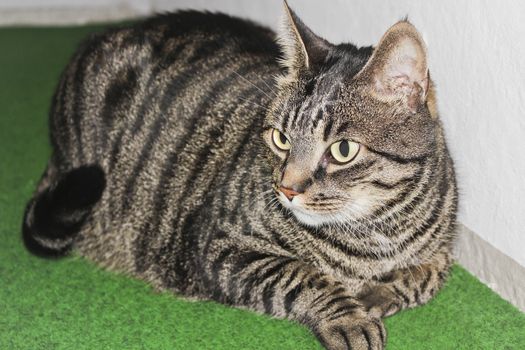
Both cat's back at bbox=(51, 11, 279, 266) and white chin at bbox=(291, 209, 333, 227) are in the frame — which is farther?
cat's back at bbox=(51, 11, 279, 266)

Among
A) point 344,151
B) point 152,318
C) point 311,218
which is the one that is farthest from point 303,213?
point 152,318

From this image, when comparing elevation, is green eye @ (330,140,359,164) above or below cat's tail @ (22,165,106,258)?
above

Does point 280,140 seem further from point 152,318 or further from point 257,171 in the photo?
point 152,318

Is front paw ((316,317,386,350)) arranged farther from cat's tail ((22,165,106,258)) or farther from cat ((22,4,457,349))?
cat's tail ((22,165,106,258))

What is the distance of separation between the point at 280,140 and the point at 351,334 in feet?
1.63

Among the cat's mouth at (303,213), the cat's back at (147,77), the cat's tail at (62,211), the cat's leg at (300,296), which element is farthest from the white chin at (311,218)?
the cat's tail at (62,211)

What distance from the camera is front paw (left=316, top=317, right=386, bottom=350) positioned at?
6.06 ft

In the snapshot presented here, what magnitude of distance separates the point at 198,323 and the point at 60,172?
2.47 ft

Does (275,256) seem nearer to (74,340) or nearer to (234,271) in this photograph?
(234,271)

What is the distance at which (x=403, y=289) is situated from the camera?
6.77 ft

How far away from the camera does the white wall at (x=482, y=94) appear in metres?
1.94

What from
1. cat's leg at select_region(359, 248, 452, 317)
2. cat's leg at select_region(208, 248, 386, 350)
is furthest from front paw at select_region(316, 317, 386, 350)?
cat's leg at select_region(359, 248, 452, 317)

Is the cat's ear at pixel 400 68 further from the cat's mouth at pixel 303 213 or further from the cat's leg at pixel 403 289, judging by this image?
the cat's leg at pixel 403 289

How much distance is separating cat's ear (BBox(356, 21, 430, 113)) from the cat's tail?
90 centimetres
